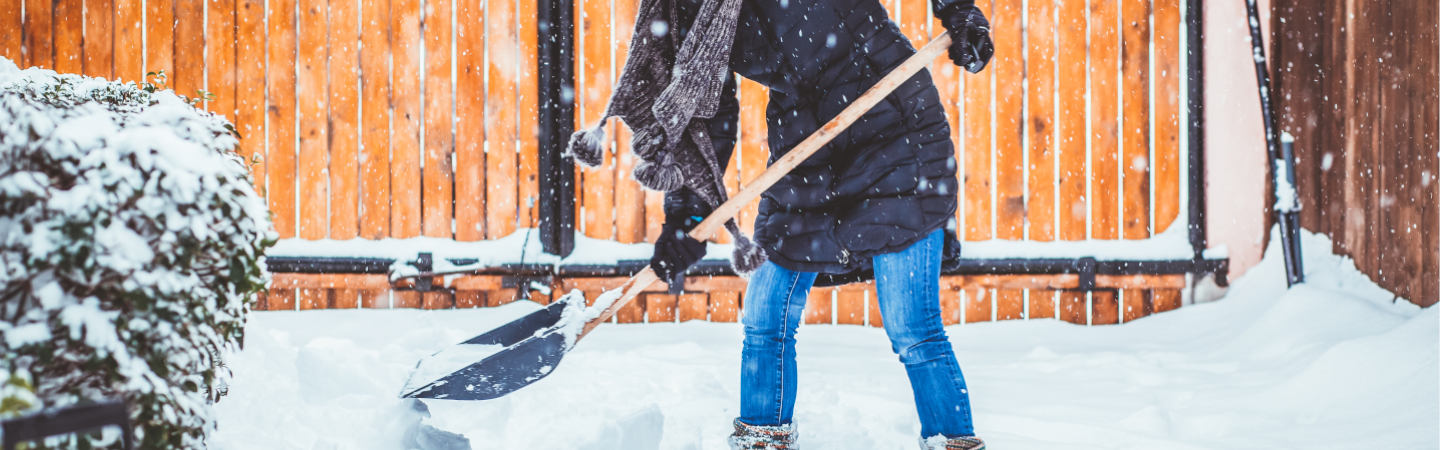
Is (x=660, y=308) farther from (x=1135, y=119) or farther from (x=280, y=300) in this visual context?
(x=1135, y=119)

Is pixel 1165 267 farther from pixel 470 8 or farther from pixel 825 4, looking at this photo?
pixel 470 8

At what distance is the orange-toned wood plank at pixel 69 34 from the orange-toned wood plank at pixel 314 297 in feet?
4.54

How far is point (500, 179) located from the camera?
363 cm

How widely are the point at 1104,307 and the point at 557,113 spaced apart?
263cm

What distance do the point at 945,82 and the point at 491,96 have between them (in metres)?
2.05

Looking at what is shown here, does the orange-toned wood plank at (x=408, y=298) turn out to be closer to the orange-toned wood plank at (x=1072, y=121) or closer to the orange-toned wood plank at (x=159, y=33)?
the orange-toned wood plank at (x=159, y=33)

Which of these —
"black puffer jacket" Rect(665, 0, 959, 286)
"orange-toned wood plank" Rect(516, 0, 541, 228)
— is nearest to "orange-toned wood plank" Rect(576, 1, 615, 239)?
"orange-toned wood plank" Rect(516, 0, 541, 228)

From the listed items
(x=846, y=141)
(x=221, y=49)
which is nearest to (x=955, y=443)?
(x=846, y=141)

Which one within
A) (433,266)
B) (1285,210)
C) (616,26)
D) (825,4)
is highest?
(616,26)

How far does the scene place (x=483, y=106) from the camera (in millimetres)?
3617

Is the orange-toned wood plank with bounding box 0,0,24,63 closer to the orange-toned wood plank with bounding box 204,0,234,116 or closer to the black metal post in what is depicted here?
the orange-toned wood plank with bounding box 204,0,234,116

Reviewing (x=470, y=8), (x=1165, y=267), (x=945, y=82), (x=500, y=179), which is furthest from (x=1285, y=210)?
(x=470, y=8)

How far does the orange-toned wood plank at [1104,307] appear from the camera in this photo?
371cm

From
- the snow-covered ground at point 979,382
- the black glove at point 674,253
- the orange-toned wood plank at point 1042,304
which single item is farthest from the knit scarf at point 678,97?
the orange-toned wood plank at point 1042,304
